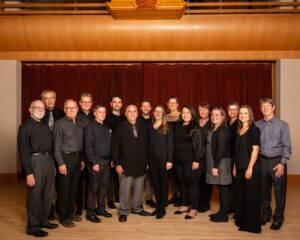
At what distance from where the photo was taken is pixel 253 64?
7.13 m

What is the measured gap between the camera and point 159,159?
452 cm

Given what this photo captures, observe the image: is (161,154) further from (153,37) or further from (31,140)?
(153,37)

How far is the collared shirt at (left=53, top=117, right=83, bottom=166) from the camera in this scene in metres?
4.03

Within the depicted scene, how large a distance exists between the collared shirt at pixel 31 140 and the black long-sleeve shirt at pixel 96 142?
1.80 feet

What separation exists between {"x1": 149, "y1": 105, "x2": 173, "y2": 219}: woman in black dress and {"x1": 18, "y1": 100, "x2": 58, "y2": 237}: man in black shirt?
4.37ft

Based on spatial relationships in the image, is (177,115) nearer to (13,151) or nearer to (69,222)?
(69,222)

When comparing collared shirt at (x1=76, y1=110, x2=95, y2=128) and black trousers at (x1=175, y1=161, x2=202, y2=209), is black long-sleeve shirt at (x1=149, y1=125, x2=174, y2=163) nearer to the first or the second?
black trousers at (x1=175, y1=161, x2=202, y2=209)

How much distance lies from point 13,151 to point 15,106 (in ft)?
3.07

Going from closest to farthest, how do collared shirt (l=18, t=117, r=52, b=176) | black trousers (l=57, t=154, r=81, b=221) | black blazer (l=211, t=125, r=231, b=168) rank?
collared shirt (l=18, t=117, r=52, b=176)
black trousers (l=57, t=154, r=81, b=221)
black blazer (l=211, t=125, r=231, b=168)

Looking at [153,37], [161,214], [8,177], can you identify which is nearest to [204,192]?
[161,214]

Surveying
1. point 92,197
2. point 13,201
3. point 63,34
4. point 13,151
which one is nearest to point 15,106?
point 13,151

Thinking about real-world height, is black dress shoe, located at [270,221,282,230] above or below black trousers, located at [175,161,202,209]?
below

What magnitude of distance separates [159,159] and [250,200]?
1.28m

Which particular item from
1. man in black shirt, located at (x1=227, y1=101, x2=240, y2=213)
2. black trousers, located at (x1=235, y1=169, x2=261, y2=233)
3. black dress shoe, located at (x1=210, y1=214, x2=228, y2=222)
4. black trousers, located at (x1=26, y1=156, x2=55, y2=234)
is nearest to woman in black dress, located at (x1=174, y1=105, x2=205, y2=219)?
black dress shoe, located at (x1=210, y1=214, x2=228, y2=222)
